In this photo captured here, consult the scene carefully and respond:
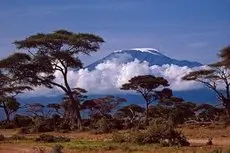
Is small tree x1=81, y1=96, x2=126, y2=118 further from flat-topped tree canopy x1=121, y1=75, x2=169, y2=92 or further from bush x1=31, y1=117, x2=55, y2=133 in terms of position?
bush x1=31, y1=117, x2=55, y2=133

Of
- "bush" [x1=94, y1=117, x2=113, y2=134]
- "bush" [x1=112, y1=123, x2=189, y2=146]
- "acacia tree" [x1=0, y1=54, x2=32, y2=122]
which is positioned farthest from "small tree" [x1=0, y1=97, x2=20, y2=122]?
"bush" [x1=112, y1=123, x2=189, y2=146]

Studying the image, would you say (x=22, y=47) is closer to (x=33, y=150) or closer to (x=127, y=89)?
(x=127, y=89)

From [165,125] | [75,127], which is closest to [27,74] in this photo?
[75,127]

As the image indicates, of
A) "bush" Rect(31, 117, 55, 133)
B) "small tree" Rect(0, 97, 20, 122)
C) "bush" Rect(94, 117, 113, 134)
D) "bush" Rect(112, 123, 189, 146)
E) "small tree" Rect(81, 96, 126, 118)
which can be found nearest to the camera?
"bush" Rect(112, 123, 189, 146)

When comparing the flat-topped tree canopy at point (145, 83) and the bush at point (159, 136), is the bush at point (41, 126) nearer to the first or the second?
the flat-topped tree canopy at point (145, 83)

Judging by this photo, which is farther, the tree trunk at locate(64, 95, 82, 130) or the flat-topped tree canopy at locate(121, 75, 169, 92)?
the flat-topped tree canopy at locate(121, 75, 169, 92)

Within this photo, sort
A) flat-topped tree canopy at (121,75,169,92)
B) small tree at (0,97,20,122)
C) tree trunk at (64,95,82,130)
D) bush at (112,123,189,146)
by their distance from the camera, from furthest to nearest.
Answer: small tree at (0,97,20,122) → flat-topped tree canopy at (121,75,169,92) → tree trunk at (64,95,82,130) → bush at (112,123,189,146)

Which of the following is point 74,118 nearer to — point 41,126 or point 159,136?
point 41,126

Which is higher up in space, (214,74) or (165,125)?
(214,74)

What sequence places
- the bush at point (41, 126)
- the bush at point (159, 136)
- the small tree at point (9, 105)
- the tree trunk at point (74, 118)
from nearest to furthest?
the bush at point (159, 136) → the bush at point (41, 126) → the tree trunk at point (74, 118) → the small tree at point (9, 105)

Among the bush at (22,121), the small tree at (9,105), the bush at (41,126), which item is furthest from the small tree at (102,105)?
the bush at (41,126)

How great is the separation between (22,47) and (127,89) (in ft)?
37.5

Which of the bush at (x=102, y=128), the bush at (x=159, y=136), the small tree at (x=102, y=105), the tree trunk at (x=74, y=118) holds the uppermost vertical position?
the small tree at (x=102, y=105)

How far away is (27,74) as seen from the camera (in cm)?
4966
